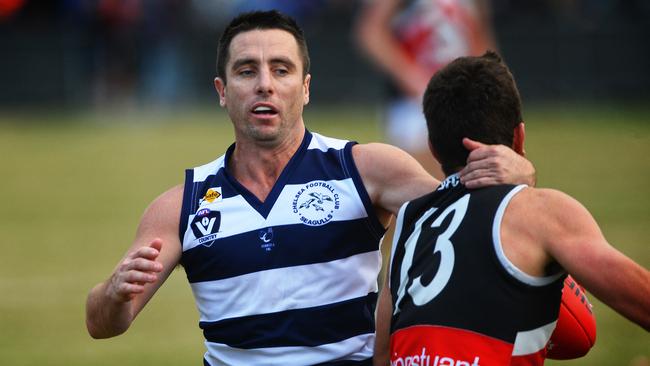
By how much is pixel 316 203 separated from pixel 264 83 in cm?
54

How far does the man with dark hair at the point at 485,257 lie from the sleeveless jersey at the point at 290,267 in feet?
1.58

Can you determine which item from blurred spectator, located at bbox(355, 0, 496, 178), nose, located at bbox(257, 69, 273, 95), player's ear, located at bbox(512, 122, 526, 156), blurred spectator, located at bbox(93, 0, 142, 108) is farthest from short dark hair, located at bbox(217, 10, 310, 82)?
blurred spectator, located at bbox(93, 0, 142, 108)

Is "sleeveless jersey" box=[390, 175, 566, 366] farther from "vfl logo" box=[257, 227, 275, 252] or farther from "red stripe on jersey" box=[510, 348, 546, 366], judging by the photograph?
"vfl logo" box=[257, 227, 275, 252]

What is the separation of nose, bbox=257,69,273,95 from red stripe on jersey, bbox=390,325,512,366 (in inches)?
49.3

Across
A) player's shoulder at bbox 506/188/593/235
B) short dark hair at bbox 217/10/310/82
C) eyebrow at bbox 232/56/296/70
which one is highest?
short dark hair at bbox 217/10/310/82

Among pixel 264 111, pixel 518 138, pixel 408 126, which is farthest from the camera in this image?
pixel 408 126

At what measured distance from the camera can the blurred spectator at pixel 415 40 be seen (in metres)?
8.32

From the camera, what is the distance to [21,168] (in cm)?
1892

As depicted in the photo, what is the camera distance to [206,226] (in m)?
4.71

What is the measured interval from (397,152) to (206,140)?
16318mm

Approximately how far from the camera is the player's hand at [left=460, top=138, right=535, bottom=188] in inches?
154

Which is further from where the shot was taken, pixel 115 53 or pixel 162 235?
pixel 115 53

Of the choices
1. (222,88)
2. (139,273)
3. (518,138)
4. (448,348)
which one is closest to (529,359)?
(448,348)

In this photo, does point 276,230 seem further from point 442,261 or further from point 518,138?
point 518,138
